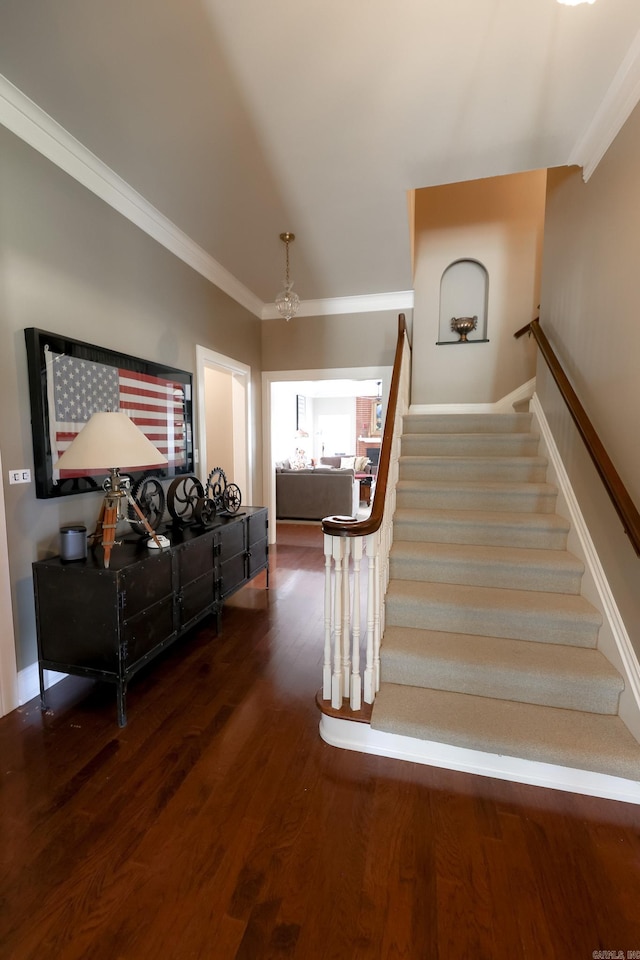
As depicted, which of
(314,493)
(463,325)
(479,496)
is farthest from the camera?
(314,493)

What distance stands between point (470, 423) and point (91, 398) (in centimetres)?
298

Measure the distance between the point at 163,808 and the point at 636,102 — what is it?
3598 mm

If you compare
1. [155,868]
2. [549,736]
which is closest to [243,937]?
[155,868]

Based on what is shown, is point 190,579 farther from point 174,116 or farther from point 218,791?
point 174,116

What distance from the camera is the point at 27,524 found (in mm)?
2102

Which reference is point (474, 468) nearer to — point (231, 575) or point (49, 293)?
point (231, 575)

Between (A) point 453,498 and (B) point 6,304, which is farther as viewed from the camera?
(A) point 453,498

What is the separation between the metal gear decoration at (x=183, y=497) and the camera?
2910 millimetres

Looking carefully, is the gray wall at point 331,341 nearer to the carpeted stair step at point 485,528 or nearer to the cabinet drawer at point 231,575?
the carpeted stair step at point 485,528

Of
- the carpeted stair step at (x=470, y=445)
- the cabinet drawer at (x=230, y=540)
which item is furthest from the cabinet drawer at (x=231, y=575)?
the carpeted stair step at (x=470, y=445)

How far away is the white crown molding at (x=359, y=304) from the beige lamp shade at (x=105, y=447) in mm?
3336

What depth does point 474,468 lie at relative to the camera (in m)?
3.13

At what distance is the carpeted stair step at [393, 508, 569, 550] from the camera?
2521 mm

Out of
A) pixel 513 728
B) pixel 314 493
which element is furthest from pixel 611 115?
pixel 314 493
